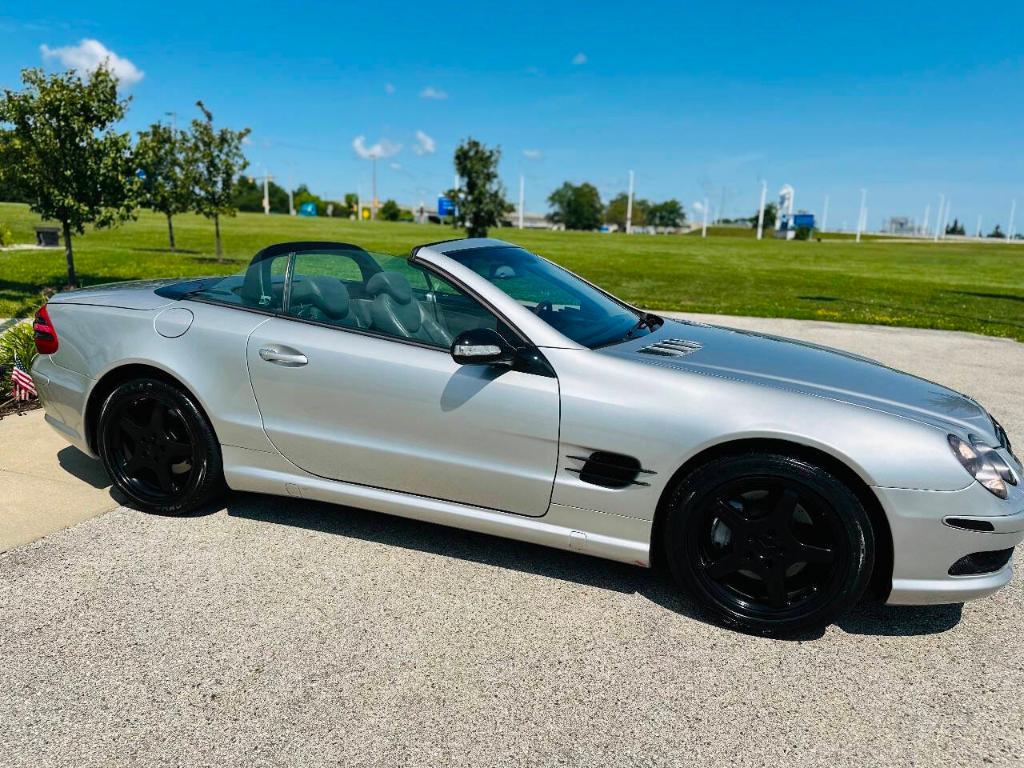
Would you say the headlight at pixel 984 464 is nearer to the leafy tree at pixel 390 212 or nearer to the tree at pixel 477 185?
the tree at pixel 477 185

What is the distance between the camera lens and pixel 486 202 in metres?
37.0

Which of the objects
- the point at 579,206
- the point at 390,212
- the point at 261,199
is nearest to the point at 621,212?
the point at 579,206

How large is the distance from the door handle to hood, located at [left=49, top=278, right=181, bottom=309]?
0.74 metres

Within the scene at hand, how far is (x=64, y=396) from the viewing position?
4062 mm

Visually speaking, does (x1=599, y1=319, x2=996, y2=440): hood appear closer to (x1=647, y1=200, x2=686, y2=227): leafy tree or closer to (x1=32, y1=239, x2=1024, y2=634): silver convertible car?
(x1=32, y1=239, x2=1024, y2=634): silver convertible car

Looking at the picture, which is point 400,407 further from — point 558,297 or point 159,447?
point 159,447

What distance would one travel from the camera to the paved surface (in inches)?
93.0

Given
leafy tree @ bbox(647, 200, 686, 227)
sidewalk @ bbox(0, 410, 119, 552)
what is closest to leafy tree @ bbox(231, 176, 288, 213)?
leafy tree @ bbox(647, 200, 686, 227)

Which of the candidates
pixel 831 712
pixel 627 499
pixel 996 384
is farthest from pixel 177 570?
pixel 996 384

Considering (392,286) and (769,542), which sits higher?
(392,286)

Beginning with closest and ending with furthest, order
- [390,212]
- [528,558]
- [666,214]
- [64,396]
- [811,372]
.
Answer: [811,372]
[528,558]
[64,396]
[390,212]
[666,214]

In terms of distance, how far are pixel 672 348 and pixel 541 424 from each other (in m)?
0.77

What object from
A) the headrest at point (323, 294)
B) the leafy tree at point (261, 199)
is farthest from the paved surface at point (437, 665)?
the leafy tree at point (261, 199)

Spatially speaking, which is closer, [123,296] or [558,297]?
[558,297]
